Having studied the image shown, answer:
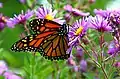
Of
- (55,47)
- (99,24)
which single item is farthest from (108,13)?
(55,47)

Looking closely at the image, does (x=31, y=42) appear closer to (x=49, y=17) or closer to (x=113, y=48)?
(x=49, y=17)

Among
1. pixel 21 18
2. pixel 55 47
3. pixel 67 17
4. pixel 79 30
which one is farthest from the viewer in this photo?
pixel 67 17

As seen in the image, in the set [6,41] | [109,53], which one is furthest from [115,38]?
[6,41]

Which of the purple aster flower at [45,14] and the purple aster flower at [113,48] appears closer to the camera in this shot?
the purple aster flower at [113,48]

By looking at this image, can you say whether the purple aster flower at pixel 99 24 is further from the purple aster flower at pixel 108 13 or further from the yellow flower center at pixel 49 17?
the yellow flower center at pixel 49 17

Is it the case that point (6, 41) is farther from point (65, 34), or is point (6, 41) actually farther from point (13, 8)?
point (65, 34)

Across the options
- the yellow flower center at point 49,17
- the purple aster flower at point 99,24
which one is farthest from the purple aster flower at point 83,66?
the purple aster flower at point 99,24
